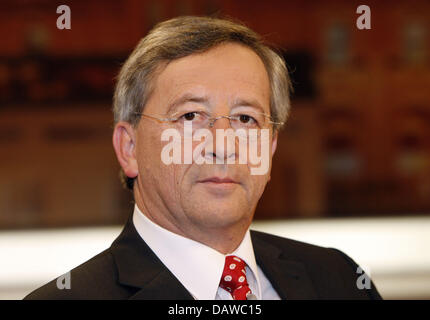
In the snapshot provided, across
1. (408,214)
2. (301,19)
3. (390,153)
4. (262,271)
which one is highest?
(301,19)

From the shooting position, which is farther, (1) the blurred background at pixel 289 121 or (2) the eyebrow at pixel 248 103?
(1) the blurred background at pixel 289 121

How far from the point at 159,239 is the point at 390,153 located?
859 cm

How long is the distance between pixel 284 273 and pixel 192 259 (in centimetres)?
25

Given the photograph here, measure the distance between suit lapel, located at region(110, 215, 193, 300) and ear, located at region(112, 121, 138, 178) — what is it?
0.15 m

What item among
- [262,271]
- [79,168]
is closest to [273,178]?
[79,168]

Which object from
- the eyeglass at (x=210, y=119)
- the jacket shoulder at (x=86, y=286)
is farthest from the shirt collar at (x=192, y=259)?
the eyeglass at (x=210, y=119)

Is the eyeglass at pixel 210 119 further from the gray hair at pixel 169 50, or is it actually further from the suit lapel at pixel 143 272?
the suit lapel at pixel 143 272

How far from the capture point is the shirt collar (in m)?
1.37

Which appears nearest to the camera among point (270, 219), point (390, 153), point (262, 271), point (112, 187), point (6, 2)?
point (262, 271)

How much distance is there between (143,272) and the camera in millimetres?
1356

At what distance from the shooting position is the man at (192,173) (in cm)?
134

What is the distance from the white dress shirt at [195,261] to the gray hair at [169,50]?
262 millimetres

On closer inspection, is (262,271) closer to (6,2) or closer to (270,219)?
(270,219)

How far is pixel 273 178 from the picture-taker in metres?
8.34
